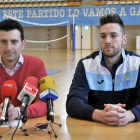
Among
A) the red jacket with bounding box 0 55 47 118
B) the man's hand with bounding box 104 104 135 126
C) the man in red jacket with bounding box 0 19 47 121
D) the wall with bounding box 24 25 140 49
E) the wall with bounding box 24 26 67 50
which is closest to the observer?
the man's hand with bounding box 104 104 135 126

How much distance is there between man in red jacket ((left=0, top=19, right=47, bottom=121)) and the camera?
6.47 feet

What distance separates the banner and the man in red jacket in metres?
11.6

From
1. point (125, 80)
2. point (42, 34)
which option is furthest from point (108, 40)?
point (42, 34)

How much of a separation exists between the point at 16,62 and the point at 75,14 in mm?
11876

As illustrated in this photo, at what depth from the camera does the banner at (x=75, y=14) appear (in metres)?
13.5

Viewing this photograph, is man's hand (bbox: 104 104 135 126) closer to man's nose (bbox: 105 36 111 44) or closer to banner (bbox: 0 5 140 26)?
man's nose (bbox: 105 36 111 44)

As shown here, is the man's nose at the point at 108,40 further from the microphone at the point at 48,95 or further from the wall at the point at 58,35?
the wall at the point at 58,35

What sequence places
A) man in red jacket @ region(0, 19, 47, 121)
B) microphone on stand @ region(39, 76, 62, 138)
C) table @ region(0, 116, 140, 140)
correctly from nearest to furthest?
microphone on stand @ region(39, 76, 62, 138) → table @ region(0, 116, 140, 140) → man in red jacket @ region(0, 19, 47, 121)

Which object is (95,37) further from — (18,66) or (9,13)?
(18,66)

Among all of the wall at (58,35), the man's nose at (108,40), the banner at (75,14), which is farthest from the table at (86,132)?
the wall at (58,35)

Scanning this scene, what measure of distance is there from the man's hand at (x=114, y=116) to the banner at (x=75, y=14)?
12101 mm

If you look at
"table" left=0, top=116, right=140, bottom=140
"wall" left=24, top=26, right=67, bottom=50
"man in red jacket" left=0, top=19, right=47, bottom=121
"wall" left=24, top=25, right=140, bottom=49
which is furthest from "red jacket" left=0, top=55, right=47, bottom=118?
"wall" left=24, top=26, right=67, bottom=50

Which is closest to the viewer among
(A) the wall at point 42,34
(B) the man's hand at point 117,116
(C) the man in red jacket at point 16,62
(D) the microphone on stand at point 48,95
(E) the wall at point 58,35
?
(D) the microphone on stand at point 48,95

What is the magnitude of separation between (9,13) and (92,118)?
41.4 feet
